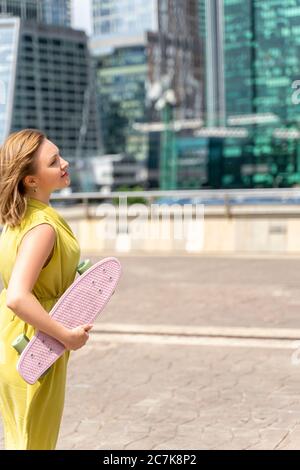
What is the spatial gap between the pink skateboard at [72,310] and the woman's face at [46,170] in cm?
34

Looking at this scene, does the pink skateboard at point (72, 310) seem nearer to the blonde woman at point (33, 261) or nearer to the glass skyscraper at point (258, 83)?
the blonde woman at point (33, 261)

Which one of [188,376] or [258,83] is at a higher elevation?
[258,83]

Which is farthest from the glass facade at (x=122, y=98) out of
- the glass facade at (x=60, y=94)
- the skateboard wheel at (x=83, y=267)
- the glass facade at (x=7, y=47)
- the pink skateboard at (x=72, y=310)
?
the pink skateboard at (x=72, y=310)

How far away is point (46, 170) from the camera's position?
8.83ft

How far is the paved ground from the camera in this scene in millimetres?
4676

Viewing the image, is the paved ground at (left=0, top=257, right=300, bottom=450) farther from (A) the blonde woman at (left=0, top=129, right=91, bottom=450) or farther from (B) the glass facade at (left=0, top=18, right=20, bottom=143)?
(B) the glass facade at (left=0, top=18, right=20, bottom=143)

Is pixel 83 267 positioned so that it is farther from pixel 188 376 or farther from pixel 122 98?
pixel 122 98

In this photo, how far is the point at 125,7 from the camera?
84250 mm

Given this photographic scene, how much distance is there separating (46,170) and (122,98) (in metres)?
145

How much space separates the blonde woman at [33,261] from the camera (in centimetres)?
259

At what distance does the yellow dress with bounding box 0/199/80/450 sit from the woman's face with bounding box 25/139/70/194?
6cm

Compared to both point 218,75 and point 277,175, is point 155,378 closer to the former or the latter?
point 277,175

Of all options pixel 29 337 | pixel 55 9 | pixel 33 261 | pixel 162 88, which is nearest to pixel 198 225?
pixel 29 337
